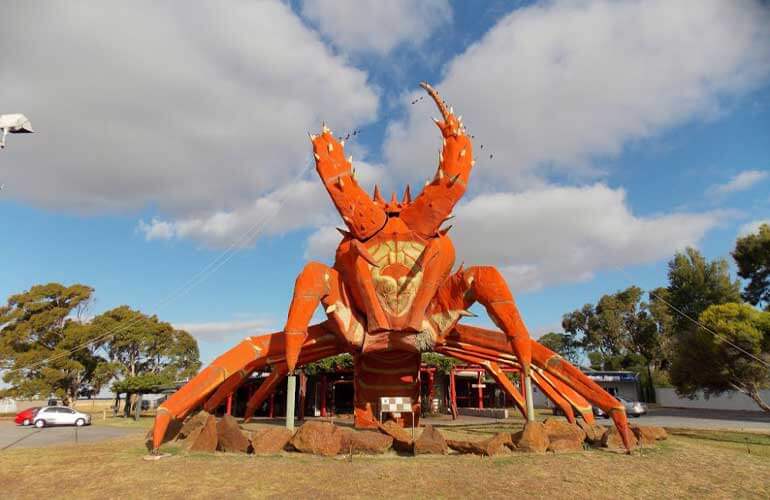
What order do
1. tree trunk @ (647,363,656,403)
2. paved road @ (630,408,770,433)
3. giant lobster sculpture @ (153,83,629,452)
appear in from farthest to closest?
tree trunk @ (647,363,656,403) < paved road @ (630,408,770,433) < giant lobster sculpture @ (153,83,629,452)

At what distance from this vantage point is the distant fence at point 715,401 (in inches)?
1260

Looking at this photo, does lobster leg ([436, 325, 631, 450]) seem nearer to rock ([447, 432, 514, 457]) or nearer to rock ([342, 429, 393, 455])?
rock ([447, 432, 514, 457])

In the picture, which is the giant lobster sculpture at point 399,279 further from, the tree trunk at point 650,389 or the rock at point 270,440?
the tree trunk at point 650,389

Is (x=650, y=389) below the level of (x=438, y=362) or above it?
below

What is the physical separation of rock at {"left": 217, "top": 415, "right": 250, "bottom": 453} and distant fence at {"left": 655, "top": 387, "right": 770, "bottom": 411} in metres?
28.2

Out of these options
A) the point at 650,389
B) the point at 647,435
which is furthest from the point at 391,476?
the point at 650,389

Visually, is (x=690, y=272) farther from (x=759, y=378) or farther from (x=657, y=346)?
(x=759, y=378)

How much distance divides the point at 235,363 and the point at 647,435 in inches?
358

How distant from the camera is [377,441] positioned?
29.3 ft

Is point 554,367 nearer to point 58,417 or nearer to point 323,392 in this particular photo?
point 323,392

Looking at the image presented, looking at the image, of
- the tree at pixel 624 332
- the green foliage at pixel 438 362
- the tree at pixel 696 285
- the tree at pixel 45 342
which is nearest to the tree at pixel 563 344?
the tree at pixel 624 332

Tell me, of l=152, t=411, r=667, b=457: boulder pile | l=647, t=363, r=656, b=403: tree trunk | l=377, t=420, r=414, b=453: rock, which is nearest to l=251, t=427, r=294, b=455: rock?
l=152, t=411, r=667, b=457: boulder pile

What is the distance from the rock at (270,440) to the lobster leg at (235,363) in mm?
1339

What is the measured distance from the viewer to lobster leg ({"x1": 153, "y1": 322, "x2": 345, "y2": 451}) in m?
8.95
